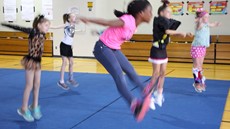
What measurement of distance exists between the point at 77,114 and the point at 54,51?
875 centimetres

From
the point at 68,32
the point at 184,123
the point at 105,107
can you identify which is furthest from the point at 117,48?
the point at 68,32

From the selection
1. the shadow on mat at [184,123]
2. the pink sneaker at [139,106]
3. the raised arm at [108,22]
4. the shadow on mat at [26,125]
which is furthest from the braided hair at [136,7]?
the shadow on mat at [26,125]

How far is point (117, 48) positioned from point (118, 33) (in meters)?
0.21

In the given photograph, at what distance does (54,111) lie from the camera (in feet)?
16.7

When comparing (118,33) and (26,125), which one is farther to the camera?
(26,125)

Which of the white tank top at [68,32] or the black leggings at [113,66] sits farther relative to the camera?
the white tank top at [68,32]

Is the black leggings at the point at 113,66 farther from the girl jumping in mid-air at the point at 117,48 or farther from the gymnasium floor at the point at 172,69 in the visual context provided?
the gymnasium floor at the point at 172,69

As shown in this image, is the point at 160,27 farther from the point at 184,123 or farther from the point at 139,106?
the point at 139,106

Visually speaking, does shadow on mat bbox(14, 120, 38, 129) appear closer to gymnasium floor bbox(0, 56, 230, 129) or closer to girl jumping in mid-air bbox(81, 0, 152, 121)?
girl jumping in mid-air bbox(81, 0, 152, 121)

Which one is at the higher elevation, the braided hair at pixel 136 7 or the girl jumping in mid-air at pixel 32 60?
the braided hair at pixel 136 7

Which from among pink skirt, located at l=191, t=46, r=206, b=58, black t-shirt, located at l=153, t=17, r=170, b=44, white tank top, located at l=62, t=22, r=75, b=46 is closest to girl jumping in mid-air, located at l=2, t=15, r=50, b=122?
black t-shirt, located at l=153, t=17, r=170, b=44

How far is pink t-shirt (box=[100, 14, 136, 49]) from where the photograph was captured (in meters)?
3.34

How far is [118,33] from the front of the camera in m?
3.45

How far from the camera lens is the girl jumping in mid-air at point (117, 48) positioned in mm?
3258
